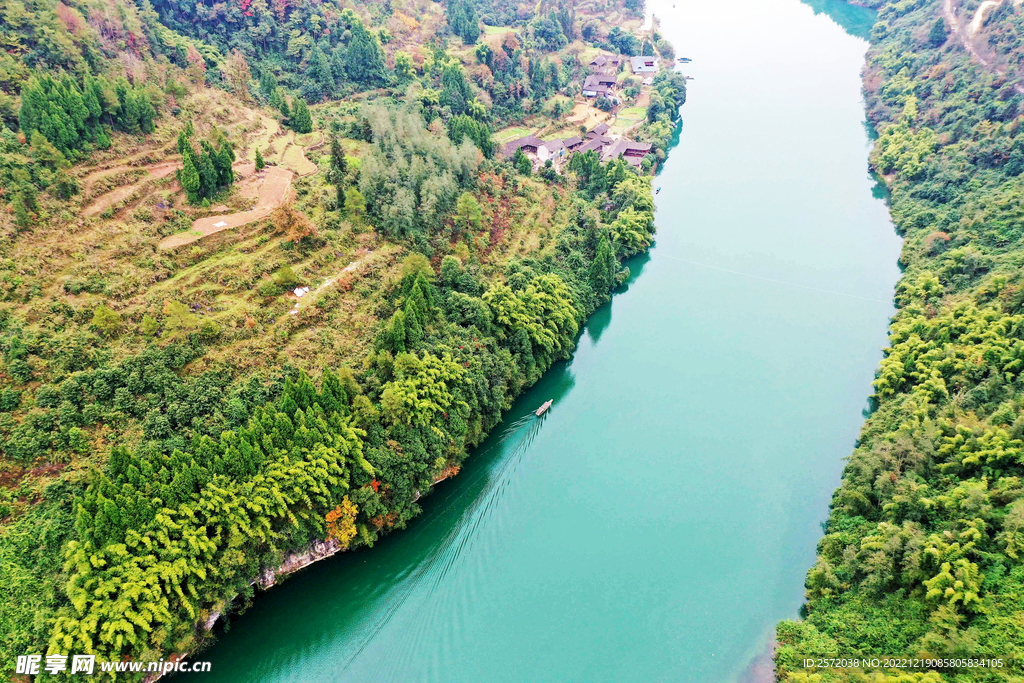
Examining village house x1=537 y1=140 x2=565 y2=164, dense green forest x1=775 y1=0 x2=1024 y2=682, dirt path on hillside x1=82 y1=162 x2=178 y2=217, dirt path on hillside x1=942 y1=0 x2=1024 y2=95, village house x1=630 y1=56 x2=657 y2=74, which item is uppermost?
dirt path on hillside x1=942 y1=0 x2=1024 y2=95

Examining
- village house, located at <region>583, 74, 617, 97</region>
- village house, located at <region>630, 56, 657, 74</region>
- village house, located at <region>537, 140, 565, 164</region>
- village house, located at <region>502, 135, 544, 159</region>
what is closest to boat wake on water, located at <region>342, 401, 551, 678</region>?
village house, located at <region>502, 135, 544, 159</region>

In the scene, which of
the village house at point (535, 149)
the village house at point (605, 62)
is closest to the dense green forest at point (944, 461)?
the village house at point (535, 149)

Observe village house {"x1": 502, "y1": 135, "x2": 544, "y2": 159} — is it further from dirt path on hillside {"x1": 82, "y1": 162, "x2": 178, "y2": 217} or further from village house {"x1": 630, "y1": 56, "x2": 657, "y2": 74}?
village house {"x1": 630, "y1": 56, "x2": 657, "y2": 74}

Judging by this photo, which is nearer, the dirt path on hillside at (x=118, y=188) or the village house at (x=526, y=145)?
the dirt path on hillside at (x=118, y=188)

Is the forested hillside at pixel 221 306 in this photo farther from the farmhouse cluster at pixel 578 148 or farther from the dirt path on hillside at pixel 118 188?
the farmhouse cluster at pixel 578 148

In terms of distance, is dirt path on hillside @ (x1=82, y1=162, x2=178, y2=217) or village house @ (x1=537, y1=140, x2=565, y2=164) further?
village house @ (x1=537, y1=140, x2=565, y2=164)

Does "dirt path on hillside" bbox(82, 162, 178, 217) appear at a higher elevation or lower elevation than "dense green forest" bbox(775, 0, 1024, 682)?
higher
